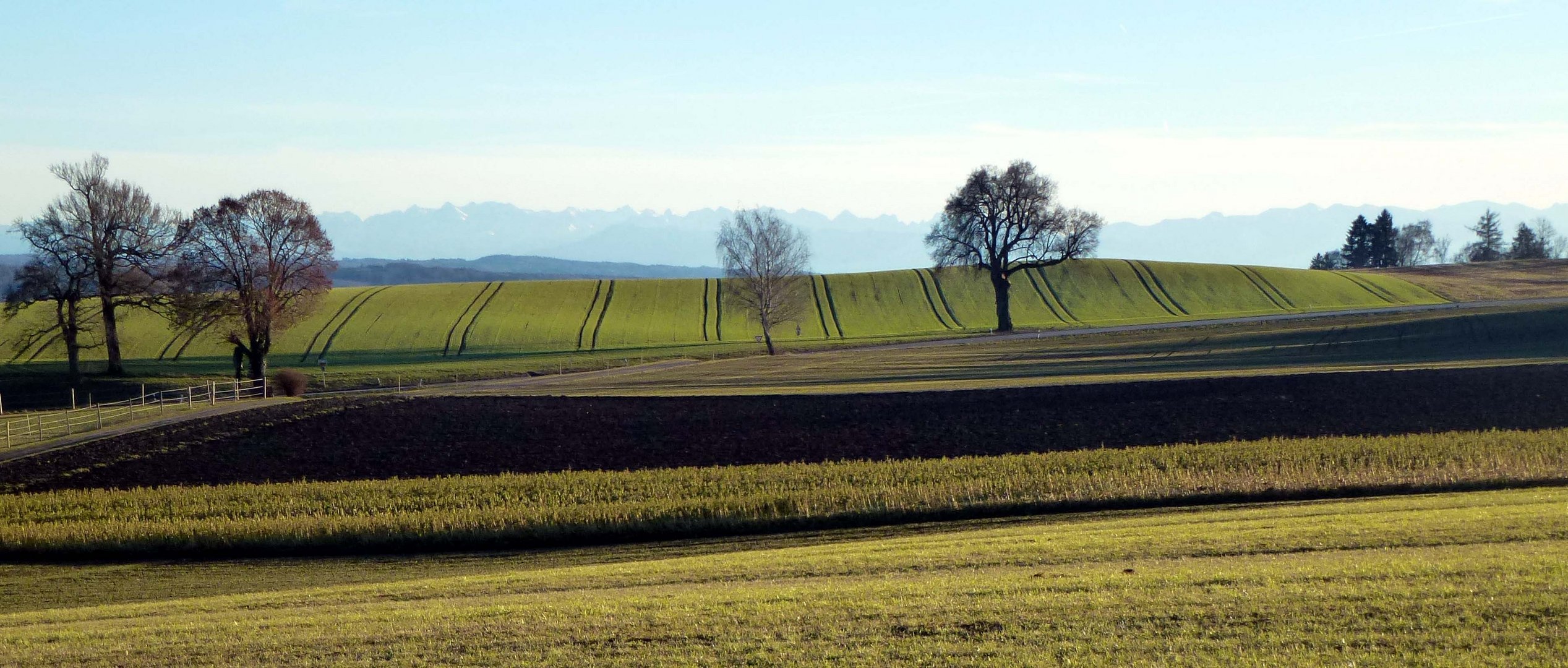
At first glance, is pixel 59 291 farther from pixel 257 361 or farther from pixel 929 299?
pixel 929 299

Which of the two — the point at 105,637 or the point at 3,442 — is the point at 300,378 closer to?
the point at 3,442

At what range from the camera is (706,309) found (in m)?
98.4

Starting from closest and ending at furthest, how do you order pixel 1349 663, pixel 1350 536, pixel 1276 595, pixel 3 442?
1. pixel 1349 663
2. pixel 1276 595
3. pixel 1350 536
4. pixel 3 442

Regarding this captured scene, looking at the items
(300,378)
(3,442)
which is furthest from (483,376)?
(3,442)

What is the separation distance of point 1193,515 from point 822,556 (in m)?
7.33

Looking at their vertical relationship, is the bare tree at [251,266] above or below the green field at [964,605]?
above

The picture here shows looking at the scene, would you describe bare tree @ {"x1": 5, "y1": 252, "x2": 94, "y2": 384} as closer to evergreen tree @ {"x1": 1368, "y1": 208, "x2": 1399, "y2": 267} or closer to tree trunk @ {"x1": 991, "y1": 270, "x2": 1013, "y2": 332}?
tree trunk @ {"x1": 991, "y1": 270, "x2": 1013, "y2": 332}

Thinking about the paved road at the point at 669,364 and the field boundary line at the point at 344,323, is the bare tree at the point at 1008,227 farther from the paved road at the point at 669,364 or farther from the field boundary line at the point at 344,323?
the field boundary line at the point at 344,323

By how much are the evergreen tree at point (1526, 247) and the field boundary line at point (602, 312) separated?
12410 cm

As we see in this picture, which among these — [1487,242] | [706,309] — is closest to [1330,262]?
[1487,242]

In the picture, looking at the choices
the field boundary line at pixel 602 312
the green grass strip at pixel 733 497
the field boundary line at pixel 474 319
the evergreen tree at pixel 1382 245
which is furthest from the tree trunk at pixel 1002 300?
the evergreen tree at pixel 1382 245

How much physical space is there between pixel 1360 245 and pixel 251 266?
152 meters

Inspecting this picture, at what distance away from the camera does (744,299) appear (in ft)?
244

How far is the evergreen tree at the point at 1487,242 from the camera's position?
159m
